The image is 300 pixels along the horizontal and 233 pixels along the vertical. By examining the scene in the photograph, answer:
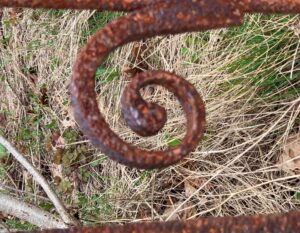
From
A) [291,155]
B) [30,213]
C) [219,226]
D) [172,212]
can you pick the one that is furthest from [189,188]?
[219,226]

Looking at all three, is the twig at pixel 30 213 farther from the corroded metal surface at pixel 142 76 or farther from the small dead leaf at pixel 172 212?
the corroded metal surface at pixel 142 76

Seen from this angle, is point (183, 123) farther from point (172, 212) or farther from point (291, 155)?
point (291, 155)

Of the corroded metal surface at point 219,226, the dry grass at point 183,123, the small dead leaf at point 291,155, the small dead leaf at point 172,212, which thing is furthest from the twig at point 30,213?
the corroded metal surface at point 219,226

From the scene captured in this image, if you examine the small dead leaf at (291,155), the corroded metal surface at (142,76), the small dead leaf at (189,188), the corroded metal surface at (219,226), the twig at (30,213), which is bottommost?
the twig at (30,213)

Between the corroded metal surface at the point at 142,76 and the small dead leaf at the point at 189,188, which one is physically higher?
the corroded metal surface at the point at 142,76

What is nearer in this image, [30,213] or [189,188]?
[189,188]

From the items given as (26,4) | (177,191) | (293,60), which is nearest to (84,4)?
(26,4)

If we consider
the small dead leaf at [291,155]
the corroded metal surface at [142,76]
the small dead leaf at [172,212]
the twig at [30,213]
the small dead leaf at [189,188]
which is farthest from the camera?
the twig at [30,213]

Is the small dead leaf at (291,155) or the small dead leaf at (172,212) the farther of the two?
the small dead leaf at (172,212)
